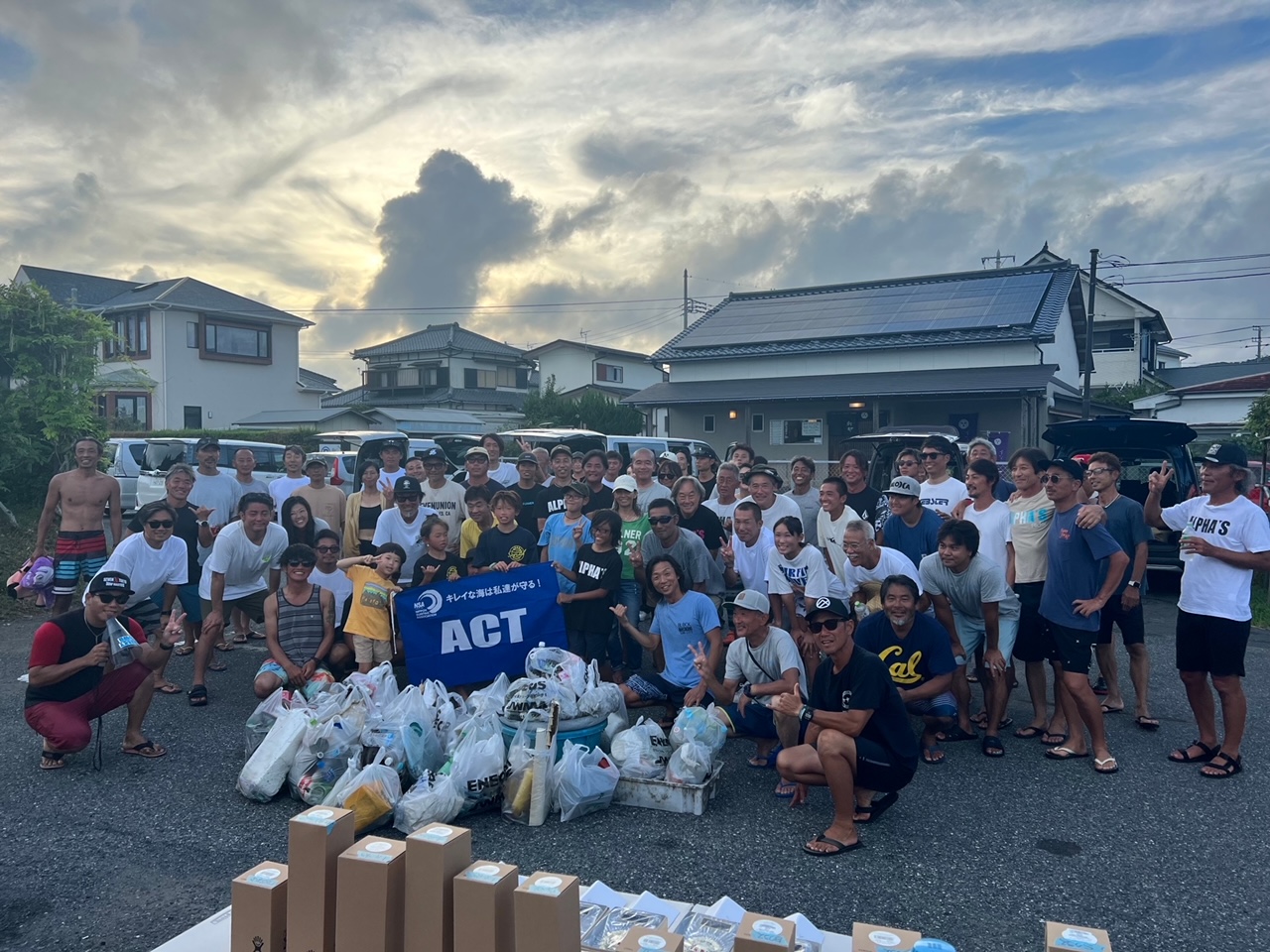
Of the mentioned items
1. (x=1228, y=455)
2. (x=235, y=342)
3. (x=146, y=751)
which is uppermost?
(x=235, y=342)

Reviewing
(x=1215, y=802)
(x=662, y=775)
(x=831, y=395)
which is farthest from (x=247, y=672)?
(x=831, y=395)

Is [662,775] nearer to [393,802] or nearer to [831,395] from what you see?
[393,802]

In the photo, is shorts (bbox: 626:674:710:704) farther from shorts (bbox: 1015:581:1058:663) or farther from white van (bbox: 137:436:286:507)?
white van (bbox: 137:436:286:507)

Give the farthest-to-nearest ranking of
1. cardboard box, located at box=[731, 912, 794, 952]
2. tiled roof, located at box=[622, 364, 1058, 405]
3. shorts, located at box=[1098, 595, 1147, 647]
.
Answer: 1. tiled roof, located at box=[622, 364, 1058, 405]
2. shorts, located at box=[1098, 595, 1147, 647]
3. cardboard box, located at box=[731, 912, 794, 952]

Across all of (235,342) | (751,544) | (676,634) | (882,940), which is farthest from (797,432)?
(882,940)

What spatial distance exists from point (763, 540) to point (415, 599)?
258cm

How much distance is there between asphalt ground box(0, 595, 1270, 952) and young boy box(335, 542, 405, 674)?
1.04 m

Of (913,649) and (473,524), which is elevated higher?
(473,524)

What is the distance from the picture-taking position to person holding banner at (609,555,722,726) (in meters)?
5.57

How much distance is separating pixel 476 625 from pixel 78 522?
3.90 metres

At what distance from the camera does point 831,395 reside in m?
23.8

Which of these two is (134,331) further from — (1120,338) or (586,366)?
(1120,338)

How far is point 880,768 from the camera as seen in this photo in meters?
4.31

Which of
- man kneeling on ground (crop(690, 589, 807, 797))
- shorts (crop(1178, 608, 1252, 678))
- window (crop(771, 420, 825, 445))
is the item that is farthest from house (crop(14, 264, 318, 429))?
shorts (crop(1178, 608, 1252, 678))
